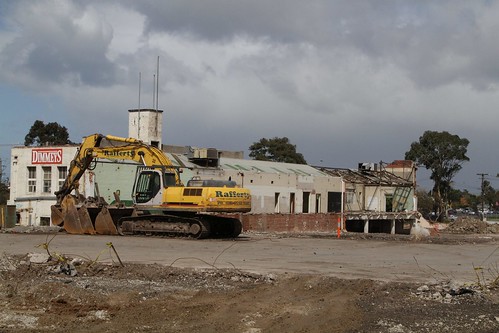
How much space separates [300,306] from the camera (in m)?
12.0

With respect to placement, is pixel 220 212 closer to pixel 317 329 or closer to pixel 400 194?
pixel 317 329

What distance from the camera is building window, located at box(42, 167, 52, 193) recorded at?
156 ft

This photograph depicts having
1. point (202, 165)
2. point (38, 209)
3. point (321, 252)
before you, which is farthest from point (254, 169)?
point (321, 252)

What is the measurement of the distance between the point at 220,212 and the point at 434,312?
17.3m

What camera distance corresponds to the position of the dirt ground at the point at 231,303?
10.9 meters

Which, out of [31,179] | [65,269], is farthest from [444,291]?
[31,179]

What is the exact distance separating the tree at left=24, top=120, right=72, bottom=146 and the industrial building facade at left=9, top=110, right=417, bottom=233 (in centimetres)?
3717

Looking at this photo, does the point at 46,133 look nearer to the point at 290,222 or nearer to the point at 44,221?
the point at 44,221

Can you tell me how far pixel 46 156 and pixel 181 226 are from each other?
2200cm

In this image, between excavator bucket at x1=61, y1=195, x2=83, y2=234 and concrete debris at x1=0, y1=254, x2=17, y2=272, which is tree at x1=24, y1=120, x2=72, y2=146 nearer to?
Result: excavator bucket at x1=61, y1=195, x2=83, y2=234

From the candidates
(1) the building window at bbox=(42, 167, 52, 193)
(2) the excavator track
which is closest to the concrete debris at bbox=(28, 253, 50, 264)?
(2) the excavator track

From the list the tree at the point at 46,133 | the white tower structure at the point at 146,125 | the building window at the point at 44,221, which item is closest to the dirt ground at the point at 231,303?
the building window at the point at 44,221

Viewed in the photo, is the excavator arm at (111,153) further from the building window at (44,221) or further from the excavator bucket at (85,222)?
the building window at (44,221)

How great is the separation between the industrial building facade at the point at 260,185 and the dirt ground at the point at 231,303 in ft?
71.7
